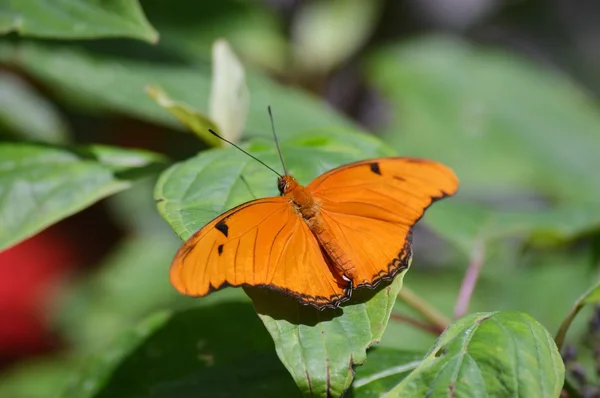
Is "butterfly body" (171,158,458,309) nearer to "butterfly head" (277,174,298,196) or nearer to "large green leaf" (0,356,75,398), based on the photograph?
"butterfly head" (277,174,298,196)

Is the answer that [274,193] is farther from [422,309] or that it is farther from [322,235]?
[422,309]

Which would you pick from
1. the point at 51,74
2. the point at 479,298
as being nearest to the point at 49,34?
the point at 51,74

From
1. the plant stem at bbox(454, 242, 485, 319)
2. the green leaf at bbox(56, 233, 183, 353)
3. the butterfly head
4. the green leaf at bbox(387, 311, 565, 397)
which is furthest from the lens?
the green leaf at bbox(56, 233, 183, 353)

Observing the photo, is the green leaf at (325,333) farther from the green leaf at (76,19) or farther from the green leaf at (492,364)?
the green leaf at (76,19)

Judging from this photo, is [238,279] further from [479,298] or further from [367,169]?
[479,298]

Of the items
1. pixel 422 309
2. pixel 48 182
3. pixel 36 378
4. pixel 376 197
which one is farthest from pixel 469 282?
pixel 36 378

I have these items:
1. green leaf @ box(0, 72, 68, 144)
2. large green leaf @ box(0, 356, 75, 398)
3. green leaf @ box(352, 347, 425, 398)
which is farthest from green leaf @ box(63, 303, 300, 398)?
large green leaf @ box(0, 356, 75, 398)

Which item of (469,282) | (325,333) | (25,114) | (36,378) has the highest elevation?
(325,333)
